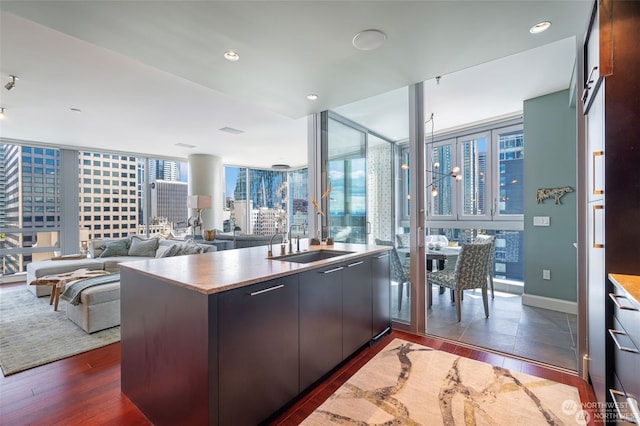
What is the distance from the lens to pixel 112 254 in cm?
542

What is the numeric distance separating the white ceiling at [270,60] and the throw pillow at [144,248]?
2.11m

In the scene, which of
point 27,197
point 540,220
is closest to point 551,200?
point 540,220

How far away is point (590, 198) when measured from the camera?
1.99 meters

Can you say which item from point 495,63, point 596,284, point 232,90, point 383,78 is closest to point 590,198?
point 596,284

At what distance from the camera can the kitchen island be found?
1415 mm

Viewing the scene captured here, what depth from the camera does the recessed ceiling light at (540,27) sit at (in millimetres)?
1968

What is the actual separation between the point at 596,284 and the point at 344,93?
2.61 m

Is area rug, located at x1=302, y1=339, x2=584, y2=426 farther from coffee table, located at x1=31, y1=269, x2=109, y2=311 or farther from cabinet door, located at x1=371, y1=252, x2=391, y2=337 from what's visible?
coffee table, located at x1=31, y1=269, x2=109, y2=311

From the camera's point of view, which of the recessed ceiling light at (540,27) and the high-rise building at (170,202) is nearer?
the recessed ceiling light at (540,27)

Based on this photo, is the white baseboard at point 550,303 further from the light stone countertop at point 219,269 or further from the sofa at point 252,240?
the sofa at point 252,240

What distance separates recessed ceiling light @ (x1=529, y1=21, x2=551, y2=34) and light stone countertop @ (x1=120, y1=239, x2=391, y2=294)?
6.78ft

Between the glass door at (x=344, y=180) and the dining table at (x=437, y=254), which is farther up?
the glass door at (x=344, y=180)

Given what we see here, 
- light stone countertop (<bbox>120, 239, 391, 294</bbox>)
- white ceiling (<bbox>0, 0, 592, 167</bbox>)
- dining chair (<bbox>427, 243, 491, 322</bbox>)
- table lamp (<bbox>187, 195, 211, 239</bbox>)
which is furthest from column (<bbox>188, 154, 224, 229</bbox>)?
dining chair (<bbox>427, 243, 491, 322</bbox>)

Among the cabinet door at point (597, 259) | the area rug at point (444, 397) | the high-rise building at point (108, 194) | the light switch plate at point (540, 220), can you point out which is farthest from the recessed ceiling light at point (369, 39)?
the high-rise building at point (108, 194)
